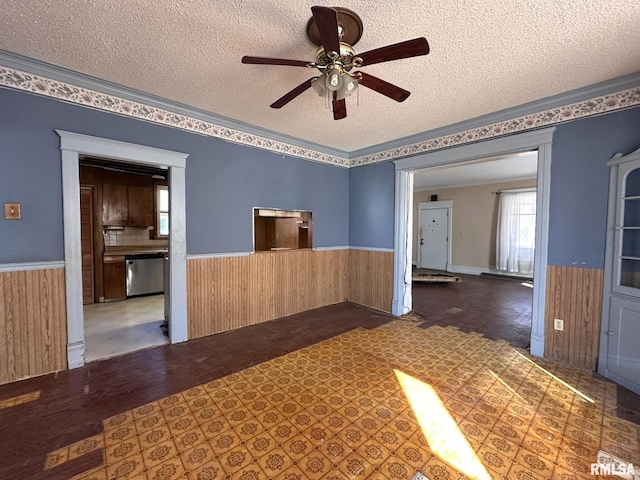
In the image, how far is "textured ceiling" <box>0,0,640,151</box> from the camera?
5.36ft

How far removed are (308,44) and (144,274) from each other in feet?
16.3

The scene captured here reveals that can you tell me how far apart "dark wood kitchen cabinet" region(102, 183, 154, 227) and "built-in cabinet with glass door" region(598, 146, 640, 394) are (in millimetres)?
6743

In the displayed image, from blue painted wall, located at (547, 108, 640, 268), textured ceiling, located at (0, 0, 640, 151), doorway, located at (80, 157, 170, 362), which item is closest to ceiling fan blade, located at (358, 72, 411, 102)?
textured ceiling, located at (0, 0, 640, 151)

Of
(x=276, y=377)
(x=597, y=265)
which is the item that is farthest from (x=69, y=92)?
(x=597, y=265)

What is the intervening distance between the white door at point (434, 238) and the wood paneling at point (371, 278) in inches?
184

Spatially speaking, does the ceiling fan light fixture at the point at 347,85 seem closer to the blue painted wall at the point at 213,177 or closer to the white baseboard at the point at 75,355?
the blue painted wall at the point at 213,177

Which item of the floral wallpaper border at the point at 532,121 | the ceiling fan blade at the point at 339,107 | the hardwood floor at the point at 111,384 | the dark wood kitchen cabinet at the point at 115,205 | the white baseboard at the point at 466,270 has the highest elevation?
the floral wallpaper border at the point at 532,121

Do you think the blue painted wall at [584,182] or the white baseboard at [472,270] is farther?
the white baseboard at [472,270]

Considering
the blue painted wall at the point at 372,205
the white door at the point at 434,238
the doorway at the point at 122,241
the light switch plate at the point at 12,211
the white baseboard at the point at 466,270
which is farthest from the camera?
the white door at the point at 434,238

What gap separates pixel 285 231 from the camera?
4.80m

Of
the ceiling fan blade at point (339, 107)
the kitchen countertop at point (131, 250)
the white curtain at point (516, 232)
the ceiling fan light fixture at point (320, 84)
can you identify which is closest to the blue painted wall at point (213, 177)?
the ceiling fan blade at point (339, 107)

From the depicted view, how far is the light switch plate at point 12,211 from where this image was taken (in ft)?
7.27

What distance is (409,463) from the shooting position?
1.51 meters

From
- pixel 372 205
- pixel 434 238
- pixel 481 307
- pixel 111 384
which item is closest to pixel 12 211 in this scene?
pixel 111 384
